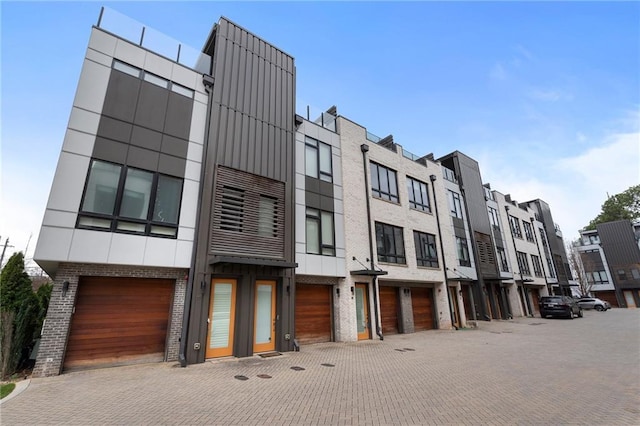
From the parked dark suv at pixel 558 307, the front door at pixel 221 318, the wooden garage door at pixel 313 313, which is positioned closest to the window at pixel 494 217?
the parked dark suv at pixel 558 307

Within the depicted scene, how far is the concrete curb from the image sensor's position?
18.8ft

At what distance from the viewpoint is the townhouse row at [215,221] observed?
839 centimetres

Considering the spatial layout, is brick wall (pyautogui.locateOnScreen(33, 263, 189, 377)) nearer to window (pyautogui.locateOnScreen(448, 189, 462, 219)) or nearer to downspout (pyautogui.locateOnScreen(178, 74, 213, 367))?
downspout (pyautogui.locateOnScreen(178, 74, 213, 367))

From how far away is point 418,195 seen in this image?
20125 millimetres

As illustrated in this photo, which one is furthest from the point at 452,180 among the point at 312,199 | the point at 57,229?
the point at 57,229

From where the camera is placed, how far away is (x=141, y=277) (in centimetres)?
905

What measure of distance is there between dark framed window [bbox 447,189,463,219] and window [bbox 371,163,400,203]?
679cm

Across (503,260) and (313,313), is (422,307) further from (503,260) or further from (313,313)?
(503,260)

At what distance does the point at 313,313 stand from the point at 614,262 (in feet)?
173

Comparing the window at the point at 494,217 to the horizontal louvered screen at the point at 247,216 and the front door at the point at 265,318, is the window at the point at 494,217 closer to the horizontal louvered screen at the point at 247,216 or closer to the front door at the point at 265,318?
the horizontal louvered screen at the point at 247,216

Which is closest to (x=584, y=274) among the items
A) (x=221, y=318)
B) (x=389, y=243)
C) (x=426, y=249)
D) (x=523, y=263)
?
(x=523, y=263)

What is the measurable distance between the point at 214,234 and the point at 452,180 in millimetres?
20522

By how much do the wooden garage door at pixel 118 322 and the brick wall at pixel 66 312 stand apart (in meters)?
0.24

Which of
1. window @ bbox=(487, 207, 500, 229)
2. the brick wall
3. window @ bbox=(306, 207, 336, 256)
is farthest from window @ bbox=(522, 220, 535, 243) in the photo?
the brick wall
